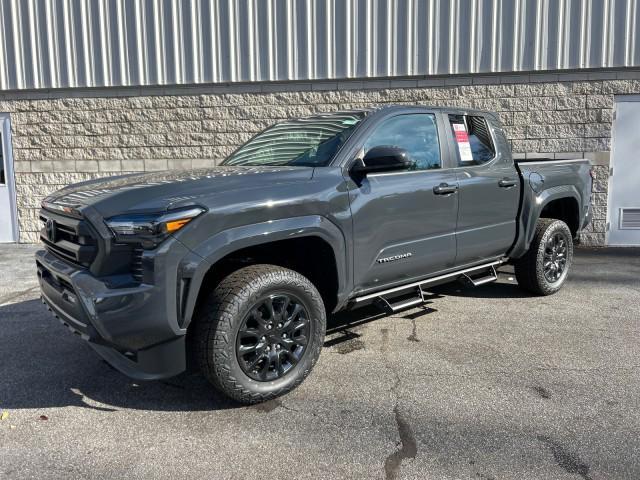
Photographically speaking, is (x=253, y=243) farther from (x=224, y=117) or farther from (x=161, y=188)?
(x=224, y=117)

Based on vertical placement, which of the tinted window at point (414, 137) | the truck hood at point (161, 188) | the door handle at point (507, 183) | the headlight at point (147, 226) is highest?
the tinted window at point (414, 137)

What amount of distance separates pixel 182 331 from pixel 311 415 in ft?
3.03

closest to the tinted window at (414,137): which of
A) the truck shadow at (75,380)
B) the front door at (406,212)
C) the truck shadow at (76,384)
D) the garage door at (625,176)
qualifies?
the front door at (406,212)

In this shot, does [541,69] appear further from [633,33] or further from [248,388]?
[248,388]

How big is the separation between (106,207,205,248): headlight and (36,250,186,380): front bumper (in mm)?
250

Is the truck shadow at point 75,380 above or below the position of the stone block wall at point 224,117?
below

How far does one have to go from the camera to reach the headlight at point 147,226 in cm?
275

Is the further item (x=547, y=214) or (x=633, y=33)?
(x=633, y=33)

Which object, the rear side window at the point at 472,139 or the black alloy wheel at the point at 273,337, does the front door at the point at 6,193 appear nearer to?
the black alloy wheel at the point at 273,337

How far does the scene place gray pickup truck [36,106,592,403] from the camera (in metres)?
2.79

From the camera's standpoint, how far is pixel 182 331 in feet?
9.41

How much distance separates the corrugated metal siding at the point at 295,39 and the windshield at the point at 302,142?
14.5ft

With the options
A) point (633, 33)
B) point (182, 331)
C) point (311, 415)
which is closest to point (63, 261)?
point (182, 331)

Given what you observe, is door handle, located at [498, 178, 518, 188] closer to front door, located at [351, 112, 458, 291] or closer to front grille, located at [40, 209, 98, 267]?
front door, located at [351, 112, 458, 291]
